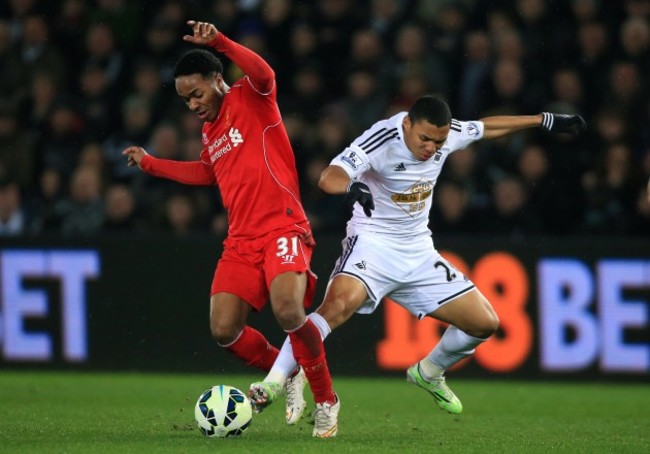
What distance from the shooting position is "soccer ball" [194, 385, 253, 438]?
6824 millimetres

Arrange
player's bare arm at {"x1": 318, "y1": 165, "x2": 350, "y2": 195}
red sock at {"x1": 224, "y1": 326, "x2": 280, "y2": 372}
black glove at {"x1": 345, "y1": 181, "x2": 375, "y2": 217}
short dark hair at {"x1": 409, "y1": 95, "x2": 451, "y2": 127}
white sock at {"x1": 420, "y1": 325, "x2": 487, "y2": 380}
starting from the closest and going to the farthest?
1. black glove at {"x1": 345, "y1": 181, "x2": 375, "y2": 217}
2. player's bare arm at {"x1": 318, "y1": 165, "x2": 350, "y2": 195}
3. short dark hair at {"x1": 409, "y1": 95, "x2": 451, "y2": 127}
4. red sock at {"x1": 224, "y1": 326, "x2": 280, "y2": 372}
5. white sock at {"x1": 420, "y1": 325, "x2": 487, "y2": 380}

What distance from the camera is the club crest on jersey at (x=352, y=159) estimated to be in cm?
733

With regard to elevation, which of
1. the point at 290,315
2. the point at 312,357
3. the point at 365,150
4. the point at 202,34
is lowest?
the point at 312,357

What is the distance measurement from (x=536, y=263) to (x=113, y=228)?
13.3 feet

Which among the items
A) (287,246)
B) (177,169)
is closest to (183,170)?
(177,169)

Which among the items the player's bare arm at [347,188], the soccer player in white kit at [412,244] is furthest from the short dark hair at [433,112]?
the player's bare arm at [347,188]

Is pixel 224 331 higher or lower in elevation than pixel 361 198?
lower

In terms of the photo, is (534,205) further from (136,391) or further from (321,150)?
(136,391)

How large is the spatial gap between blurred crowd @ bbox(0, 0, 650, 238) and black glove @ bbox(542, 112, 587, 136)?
3.28 meters

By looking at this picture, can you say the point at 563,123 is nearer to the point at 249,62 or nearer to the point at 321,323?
the point at 321,323

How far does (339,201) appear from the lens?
38.8 feet

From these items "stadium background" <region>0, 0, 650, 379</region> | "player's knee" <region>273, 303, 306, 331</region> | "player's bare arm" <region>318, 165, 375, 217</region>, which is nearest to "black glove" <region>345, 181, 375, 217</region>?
"player's bare arm" <region>318, 165, 375, 217</region>

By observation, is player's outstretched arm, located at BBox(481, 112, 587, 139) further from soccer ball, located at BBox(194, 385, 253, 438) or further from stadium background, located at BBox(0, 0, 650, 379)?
stadium background, located at BBox(0, 0, 650, 379)

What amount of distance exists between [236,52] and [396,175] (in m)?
1.42
